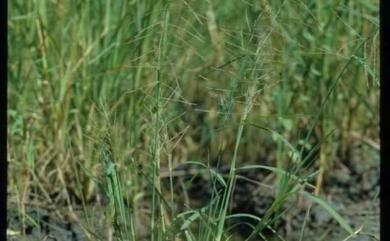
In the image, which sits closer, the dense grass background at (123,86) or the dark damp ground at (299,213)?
the dark damp ground at (299,213)

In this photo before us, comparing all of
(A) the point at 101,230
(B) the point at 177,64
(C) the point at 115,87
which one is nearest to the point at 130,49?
(C) the point at 115,87

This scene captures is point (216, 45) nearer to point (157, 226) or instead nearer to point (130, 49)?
point (130, 49)

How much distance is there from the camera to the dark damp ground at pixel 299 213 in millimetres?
2330

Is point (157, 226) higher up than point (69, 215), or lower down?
higher up

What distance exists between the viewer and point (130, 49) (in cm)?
258

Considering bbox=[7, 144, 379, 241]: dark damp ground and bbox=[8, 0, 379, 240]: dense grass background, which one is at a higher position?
bbox=[8, 0, 379, 240]: dense grass background

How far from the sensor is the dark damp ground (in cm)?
233

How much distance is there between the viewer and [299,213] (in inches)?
105

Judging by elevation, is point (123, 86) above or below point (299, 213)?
above

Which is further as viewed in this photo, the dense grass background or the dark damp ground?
the dense grass background

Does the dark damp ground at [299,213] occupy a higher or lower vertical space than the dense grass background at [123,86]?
lower

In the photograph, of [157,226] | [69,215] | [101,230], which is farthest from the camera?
[69,215]
